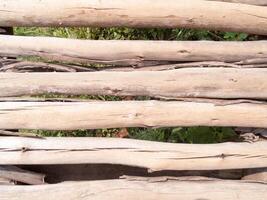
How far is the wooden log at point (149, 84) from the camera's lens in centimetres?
164

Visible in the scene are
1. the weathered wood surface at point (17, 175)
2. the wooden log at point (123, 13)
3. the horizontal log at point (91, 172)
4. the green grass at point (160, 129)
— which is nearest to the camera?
the wooden log at point (123, 13)

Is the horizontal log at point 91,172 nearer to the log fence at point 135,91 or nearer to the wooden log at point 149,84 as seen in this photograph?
the log fence at point 135,91

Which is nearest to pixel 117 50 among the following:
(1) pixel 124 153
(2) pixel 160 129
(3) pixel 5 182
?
(1) pixel 124 153

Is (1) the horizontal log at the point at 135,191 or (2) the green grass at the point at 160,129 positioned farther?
(2) the green grass at the point at 160,129

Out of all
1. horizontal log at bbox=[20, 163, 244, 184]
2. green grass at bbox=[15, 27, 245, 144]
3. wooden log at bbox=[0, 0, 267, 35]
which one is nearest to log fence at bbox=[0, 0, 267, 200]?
wooden log at bbox=[0, 0, 267, 35]

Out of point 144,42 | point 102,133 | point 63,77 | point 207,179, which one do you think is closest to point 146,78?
point 144,42

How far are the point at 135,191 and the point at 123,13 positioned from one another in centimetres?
54

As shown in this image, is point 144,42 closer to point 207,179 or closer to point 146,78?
point 146,78

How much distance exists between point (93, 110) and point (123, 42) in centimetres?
23

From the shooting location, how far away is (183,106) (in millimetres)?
1651

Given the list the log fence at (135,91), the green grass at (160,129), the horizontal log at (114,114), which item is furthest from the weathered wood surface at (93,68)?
the green grass at (160,129)

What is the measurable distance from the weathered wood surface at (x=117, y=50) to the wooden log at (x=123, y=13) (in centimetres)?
5

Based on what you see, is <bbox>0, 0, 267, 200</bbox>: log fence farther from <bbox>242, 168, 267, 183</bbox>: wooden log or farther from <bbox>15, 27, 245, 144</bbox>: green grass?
<bbox>15, 27, 245, 144</bbox>: green grass

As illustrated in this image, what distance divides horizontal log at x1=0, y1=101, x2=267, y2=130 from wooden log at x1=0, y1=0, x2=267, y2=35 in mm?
241
